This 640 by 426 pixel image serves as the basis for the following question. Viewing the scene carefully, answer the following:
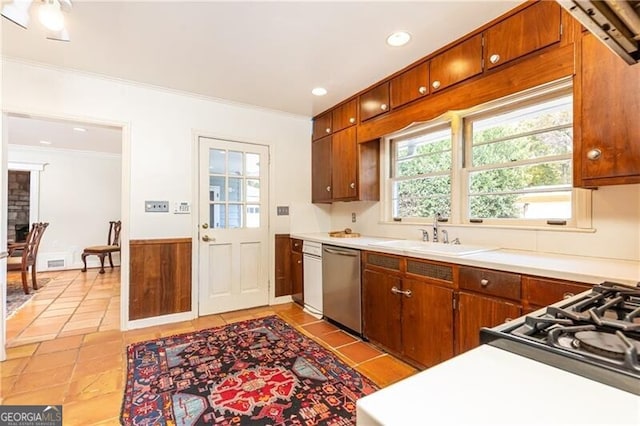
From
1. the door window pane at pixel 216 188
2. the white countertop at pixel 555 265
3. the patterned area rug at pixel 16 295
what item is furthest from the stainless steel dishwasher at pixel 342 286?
the patterned area rug at pixel 16 295

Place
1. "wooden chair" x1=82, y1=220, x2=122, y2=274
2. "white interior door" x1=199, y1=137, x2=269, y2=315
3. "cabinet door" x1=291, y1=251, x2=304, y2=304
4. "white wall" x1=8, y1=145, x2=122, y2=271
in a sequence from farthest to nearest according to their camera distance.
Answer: "white wall" x1=8, y1=145, x2=122, y2=271
"wooden chair" x1=82, y1=220, x2=122, y2=274
"cabinet door" x1=291, y1=251, x2=304, y2=304
"white interior door" x1=199, y1=137, x2=269, y2=315

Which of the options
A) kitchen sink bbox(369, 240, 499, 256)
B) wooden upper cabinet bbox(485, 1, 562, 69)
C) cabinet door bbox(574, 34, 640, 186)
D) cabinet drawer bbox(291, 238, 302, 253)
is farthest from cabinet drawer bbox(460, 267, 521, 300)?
cabinet drawer bbox(291, 238, 302, 253)

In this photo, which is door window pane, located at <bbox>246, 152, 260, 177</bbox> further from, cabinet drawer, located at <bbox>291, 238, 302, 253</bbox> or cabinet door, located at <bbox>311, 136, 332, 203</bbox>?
cabinet drawer, located at <bbox>291, 238, 302, 253</bbox>

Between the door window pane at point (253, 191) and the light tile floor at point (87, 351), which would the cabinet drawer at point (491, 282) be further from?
the door window pane at point (253, 191)

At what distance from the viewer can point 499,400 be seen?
47cm

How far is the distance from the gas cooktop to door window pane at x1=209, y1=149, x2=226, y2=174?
3.33m

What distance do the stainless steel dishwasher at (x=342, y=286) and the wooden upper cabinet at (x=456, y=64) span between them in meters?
1.55

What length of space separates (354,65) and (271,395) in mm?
2638

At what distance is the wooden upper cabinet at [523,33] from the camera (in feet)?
5.65

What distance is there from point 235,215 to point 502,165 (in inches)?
110

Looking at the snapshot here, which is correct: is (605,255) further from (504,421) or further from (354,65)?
(354,65)

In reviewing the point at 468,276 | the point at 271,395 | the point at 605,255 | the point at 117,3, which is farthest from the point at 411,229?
the point at 117,3

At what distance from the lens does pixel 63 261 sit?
594 centimetres

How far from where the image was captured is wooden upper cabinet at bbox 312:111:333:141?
12.2 ft
